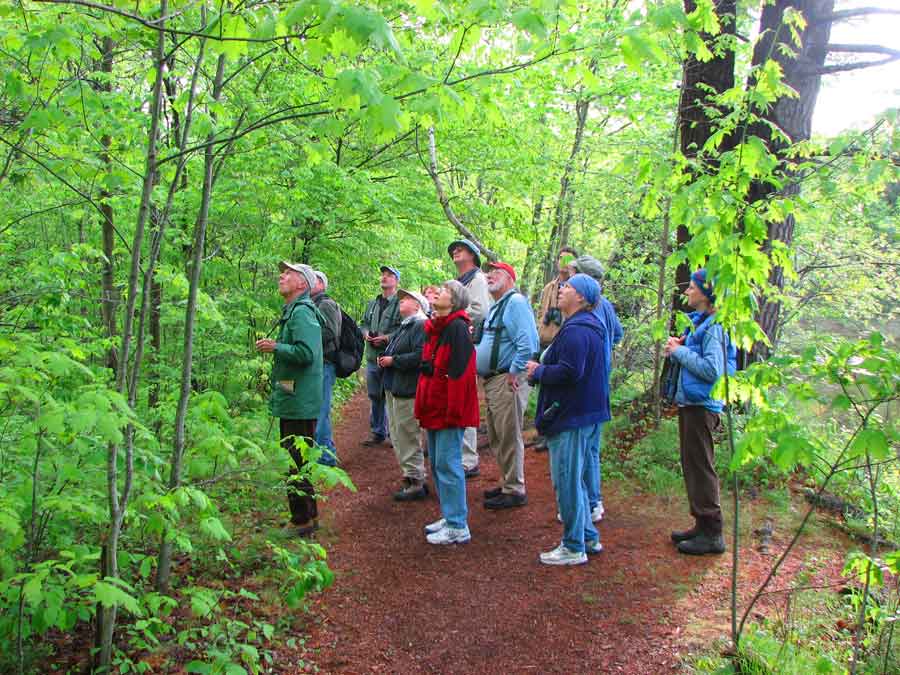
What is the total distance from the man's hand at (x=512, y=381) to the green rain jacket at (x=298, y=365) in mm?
1800

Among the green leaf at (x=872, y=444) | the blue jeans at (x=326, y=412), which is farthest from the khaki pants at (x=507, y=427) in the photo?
the green leaf at (x=872, y=444)

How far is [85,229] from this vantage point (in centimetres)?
834

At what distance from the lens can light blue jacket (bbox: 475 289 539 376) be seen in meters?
5.40

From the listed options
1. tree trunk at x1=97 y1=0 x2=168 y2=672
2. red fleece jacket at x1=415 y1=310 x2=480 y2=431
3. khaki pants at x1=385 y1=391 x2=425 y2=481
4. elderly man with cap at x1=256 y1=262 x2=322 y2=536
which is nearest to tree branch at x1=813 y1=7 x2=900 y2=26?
red fleece jacket at x1=415 y1=310 x2=480 y2=431

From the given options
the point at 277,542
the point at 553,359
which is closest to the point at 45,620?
the point at 277,542

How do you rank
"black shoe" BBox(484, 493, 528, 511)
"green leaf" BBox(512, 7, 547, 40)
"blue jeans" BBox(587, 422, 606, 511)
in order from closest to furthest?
"green leaf" BBox(512, 7, 547, 40)
"blue jeans" BBox(587, 422, 606, 511)
"black shoe" BBox(484, 493, 528, 511)

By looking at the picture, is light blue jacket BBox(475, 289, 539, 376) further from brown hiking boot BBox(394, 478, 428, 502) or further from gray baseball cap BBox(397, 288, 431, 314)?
brown hiking boot BBox(394, 478, 428, 502)

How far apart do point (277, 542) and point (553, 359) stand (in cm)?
268

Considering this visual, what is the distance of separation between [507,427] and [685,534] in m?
1.76

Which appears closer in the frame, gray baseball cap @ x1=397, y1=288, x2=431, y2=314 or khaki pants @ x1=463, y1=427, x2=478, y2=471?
gray baseball cap @ x1=397, y1=288, x2=431, y2=314

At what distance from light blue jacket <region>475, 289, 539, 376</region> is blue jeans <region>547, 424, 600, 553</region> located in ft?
3.52

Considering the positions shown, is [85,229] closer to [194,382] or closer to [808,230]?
[194,382]

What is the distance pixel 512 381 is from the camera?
18.1 feet

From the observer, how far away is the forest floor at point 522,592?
3.53 metres
